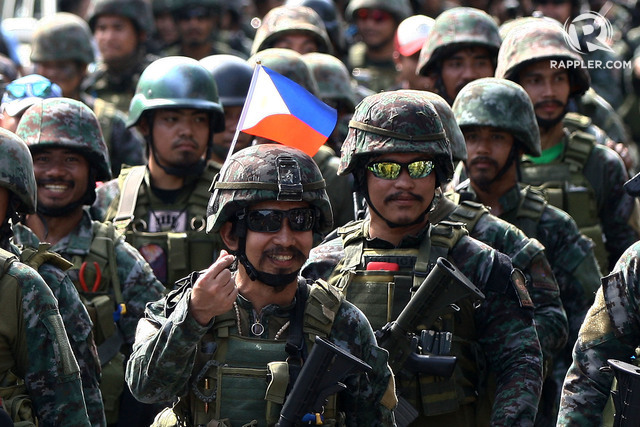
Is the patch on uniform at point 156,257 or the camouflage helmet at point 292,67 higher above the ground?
the camouflage helmet at point 292,67

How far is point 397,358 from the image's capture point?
7410 millimetres

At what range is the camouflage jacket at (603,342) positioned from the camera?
6.64 meters

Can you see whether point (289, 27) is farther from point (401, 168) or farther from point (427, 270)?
point (427, 270)

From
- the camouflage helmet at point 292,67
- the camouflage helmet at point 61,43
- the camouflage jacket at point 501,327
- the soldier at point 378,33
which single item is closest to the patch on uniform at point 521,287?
the camouflage jacket at point 501,327

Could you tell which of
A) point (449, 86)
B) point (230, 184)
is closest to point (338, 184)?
point (449, 86)

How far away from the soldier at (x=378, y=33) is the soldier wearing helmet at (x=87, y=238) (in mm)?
7806

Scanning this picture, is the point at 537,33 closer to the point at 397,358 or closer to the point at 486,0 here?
the point at 397,358

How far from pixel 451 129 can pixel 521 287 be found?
1.45 meters

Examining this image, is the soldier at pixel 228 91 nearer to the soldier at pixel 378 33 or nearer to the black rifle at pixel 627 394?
the black rifle at pixel 627 394

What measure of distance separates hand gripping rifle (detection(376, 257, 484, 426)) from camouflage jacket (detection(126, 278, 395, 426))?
72cm

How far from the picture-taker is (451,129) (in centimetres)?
880

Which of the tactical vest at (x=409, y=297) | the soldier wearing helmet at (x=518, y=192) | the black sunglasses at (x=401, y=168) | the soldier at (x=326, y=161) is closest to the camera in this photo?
the tactical vest at (x=409, y=297)

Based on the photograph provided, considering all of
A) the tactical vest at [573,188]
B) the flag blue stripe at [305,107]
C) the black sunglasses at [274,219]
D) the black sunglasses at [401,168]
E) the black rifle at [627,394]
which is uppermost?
the flag blue stripe at [305,107]

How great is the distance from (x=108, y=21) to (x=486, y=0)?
4925 mm
